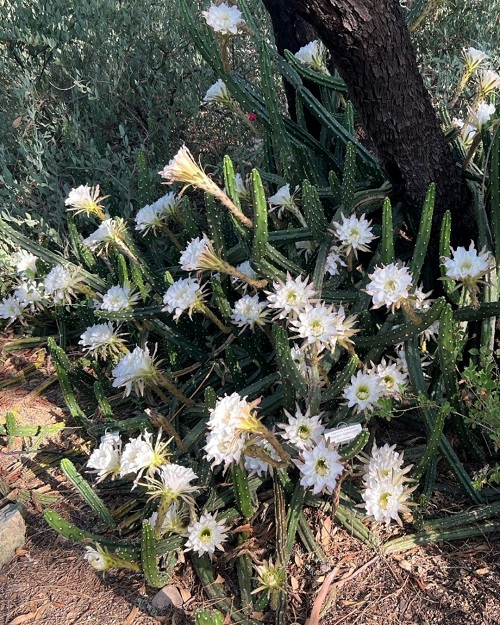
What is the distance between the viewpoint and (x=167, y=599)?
6.26ft

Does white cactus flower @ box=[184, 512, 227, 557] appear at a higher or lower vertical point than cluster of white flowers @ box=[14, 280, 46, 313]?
lower

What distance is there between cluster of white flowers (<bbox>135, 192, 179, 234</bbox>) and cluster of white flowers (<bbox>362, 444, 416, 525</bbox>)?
128cm

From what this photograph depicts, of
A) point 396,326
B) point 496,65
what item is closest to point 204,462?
point 396,326

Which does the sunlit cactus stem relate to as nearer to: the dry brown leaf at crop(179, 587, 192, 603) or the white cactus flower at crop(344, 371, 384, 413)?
the white cactus flower at crop(344, 371, 384, 413)

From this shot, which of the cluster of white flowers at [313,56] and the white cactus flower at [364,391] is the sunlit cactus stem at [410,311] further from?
the cluster of white flowers at [313,56]

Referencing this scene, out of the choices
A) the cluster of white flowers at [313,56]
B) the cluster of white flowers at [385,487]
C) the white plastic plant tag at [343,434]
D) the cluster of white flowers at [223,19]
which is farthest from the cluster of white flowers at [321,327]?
the cluster of white flowers at [313,56]

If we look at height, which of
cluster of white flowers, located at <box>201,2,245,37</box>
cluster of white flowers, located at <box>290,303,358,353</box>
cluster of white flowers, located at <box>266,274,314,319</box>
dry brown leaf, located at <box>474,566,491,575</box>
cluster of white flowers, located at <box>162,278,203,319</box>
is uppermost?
cluster of white flowers, located at <box>201,2,245,37</box>

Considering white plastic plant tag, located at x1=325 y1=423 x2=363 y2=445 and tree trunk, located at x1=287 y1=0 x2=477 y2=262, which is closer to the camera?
white plastic plant tag, located at x1=325 y1=423 x2=363 y2=445

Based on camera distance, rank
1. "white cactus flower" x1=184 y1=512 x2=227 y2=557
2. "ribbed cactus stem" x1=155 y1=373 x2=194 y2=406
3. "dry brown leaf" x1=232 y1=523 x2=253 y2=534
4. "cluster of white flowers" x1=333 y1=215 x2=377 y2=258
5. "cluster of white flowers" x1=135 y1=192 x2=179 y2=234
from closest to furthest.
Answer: "white cactus flower" x1=184 y1=512 x2=227 y2=557 < "dry brown leaf" x1=232 y1=523 x2=253 y2=534 < "cluster of white flowers" x1=333 y1=215 x2=377 y2=258 < "ribbed cactus stem" x1=155 y1=373 x2=194 y2=406 < "cluster of white flowers" x1=135 y1=192 x2=179 y2=234

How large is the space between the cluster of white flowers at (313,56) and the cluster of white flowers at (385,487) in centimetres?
174

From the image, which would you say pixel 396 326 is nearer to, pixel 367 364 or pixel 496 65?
pixel 367 364

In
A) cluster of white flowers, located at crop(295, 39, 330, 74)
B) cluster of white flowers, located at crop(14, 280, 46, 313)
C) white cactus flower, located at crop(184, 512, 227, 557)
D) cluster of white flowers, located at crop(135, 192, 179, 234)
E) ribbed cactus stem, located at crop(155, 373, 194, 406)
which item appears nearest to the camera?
white cactus flower, located at crop(184, 512, 227, 557)

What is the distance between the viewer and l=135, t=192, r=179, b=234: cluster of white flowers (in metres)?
2.56

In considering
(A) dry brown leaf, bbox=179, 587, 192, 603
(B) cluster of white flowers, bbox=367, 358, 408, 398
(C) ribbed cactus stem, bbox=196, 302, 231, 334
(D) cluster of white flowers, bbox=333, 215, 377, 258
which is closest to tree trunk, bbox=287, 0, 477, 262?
(D) cluster of white flowers, bbox=333, 215, 377, 258
